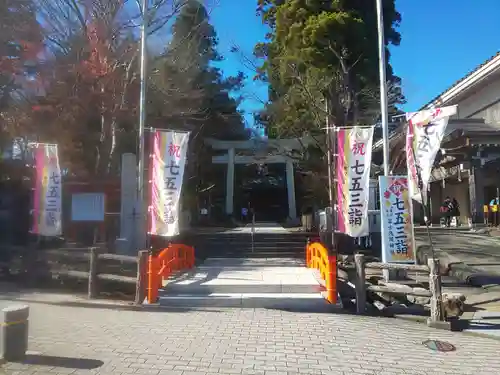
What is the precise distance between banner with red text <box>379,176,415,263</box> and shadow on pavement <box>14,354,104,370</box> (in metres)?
6.51

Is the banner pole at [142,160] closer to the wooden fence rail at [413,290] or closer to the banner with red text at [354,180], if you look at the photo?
the banner with red text at [354,180]

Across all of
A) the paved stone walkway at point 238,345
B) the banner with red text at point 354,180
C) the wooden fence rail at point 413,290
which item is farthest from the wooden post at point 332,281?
Answer: the banner with red text at point 354,180

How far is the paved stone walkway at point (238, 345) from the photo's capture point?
507cm

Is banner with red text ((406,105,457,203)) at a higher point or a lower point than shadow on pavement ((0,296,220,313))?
higher

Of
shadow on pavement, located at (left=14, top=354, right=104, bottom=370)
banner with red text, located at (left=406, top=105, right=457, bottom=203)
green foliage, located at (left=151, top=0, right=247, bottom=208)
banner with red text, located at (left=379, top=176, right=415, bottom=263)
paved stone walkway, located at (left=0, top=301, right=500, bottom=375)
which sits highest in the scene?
green foliage, located at (left=151, top=0, right=247, bottom=208)

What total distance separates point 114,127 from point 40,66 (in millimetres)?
3032

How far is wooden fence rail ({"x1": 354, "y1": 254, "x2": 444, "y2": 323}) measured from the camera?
758 centimetres

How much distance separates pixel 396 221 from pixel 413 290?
2.11 meters

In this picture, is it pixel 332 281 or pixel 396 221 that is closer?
pixel 332 281

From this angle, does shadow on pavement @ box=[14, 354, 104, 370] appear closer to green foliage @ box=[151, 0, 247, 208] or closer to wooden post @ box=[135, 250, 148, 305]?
wooden post @ box=[135, 250, 148, 305]

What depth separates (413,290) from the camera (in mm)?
7961

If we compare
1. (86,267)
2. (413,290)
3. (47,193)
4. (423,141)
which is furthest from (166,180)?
(413,290)

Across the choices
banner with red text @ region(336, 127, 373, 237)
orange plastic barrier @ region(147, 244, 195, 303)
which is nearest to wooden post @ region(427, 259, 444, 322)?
banner with red text @ region(336, 127, 373, 237)

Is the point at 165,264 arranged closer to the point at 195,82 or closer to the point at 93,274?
the point at 93,274
